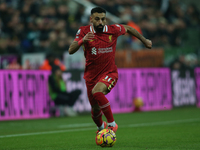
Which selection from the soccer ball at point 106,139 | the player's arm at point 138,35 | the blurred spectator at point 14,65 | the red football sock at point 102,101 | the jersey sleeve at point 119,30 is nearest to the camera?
the soccer ball at point 106,139

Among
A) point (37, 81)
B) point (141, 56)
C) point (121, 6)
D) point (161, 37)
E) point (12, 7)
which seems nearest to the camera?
point (37, 81)

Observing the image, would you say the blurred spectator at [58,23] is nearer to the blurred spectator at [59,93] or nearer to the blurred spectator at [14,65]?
the blurred spectator at [14,65]

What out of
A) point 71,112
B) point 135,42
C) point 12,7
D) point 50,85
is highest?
point 12,7

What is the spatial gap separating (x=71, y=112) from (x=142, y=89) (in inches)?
132

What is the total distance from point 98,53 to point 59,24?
1126 centimetres

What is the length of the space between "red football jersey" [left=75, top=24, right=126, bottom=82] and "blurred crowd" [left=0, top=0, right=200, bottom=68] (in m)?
8.37

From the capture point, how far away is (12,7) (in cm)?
1822

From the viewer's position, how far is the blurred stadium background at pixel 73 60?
13.7m

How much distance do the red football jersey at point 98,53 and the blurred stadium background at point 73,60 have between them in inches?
259

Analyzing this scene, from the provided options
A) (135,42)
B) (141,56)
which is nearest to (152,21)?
(135,42)

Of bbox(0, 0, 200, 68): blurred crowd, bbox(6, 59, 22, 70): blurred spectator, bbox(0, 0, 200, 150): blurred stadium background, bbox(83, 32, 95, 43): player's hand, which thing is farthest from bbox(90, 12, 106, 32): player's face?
bbox(0, 0, 200, 68): blurred crowd

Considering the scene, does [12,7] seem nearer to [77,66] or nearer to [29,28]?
[29,28]

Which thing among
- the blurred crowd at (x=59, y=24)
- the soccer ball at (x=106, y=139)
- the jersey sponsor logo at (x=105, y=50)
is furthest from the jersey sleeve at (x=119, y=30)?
the blurred crowd at (x=59, y=24)

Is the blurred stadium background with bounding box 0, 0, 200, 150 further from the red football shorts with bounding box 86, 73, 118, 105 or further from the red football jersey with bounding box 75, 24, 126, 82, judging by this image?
the red football jersey with bounding box 75, 24, 126, 82
